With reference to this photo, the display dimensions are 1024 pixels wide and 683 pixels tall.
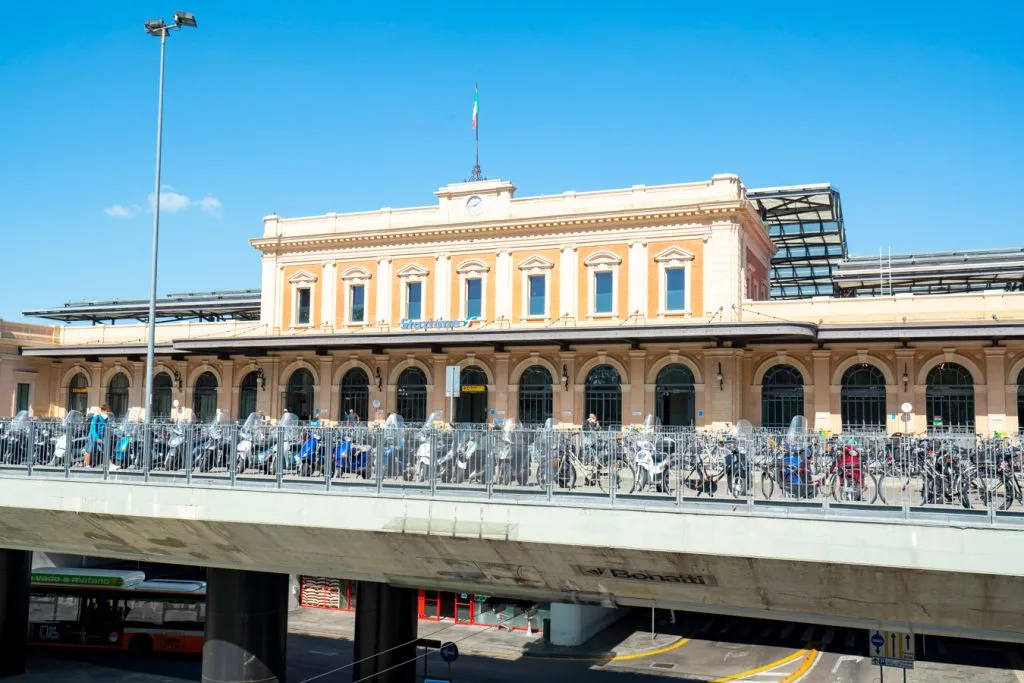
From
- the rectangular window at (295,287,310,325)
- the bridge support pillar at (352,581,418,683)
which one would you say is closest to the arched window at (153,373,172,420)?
the rectangular window at (295,287,310,325)

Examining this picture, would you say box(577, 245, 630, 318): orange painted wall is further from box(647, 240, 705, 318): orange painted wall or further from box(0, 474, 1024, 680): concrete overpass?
box(0, 474, 1024, 680): concrete overpass

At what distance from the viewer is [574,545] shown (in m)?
15.1

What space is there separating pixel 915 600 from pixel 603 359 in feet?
78.4

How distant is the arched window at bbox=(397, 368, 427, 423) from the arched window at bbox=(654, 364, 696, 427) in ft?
34.1

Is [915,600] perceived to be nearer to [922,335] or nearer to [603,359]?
[922,335]

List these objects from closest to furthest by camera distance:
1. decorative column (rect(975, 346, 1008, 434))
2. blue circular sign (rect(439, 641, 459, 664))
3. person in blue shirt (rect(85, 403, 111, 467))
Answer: person in blue shirt (rect(85, 403, 111, 467)) < blue circular sign (rect(439, 641, 459, 664)) < decorative column (rect(975, 346, 1008, 434))

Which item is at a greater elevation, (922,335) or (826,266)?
(826,266)

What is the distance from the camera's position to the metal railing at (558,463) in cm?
1437

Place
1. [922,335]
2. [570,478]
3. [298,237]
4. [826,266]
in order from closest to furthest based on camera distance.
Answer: [570,478] < [922,335] < [298,237] < [826,266]

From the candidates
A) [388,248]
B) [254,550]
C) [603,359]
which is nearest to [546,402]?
[603,359]

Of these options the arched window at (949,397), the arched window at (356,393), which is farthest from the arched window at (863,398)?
the arched window at (356,393)

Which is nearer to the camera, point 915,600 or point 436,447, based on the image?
point 915,600

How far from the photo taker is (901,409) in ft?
110

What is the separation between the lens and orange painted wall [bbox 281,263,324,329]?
43.5 metres
